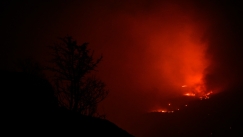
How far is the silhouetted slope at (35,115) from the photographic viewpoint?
6920 mm

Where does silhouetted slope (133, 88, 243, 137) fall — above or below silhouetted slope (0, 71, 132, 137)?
above

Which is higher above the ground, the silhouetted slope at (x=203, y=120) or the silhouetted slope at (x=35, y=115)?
the silhouetted slope at (x=203, y=120)

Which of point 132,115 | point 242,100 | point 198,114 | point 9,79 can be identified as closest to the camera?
point 9,79

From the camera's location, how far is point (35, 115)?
7691mm

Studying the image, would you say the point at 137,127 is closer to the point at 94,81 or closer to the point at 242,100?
the point at 242,100

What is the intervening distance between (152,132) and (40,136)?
10715cm

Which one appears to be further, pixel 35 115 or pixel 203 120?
pixel 203 120

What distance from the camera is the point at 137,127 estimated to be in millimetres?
124750

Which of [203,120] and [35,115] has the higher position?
[203,120]

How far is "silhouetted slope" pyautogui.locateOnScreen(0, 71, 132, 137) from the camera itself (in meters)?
6.92

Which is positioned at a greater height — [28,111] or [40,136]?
[28,111]

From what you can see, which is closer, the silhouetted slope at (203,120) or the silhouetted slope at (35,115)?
the silhouetted slope at (35,115)

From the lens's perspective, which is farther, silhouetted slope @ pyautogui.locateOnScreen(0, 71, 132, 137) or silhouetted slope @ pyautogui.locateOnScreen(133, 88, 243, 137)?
silhouetted slope @ pyautogui.locateOnScreen(133, 88, 243, 137)

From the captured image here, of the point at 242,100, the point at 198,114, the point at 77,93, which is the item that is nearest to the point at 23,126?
the point at 77,93
